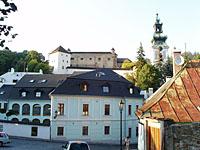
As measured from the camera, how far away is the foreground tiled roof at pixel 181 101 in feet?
54.2

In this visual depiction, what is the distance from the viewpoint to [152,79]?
256ft

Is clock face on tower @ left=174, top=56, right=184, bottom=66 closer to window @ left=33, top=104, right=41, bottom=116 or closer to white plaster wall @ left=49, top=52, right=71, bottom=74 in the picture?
window @ left=33, top=104, right=41, bottom=116

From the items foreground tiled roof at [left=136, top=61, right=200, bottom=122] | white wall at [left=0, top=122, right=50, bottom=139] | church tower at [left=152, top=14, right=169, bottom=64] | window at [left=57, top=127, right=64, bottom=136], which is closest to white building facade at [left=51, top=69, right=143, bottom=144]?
window at [left=57, top=127, right=64, bottom=136]

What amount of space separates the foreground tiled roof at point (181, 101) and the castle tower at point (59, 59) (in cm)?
10371

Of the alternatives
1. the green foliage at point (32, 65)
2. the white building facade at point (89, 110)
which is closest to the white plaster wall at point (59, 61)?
the green foliage at point (32, 65)

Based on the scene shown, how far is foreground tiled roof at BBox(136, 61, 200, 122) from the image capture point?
16.5 m

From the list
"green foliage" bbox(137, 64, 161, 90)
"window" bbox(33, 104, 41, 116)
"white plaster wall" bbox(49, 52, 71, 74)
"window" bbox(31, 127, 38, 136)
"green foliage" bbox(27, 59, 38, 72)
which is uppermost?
"white plaster wall" bbox(49, 52, 71, 74)

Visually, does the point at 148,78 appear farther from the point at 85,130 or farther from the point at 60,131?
the point at 60,131

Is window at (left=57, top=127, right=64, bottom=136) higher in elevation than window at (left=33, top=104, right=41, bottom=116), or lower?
lower

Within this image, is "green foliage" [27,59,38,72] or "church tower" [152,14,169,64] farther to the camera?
"church tower" [152,14,169,64]

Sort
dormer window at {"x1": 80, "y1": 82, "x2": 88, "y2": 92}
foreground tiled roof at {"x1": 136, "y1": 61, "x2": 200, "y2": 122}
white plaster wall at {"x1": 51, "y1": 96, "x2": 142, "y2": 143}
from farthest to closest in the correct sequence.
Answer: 1. dormer window at {"x1": 80, "y1": 82, "x2": 88, "y2": 92}
2. white plaster wall at {"x1": 51, "y1": 96, "x2": 142, "y2": 143}
3. foreground tiled roof at {"x1": 136, "y1": 61, "x2": 200, "y2": 122}

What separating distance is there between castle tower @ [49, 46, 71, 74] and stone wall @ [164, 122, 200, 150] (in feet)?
354

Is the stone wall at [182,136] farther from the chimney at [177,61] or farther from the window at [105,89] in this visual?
the window at [105,89]

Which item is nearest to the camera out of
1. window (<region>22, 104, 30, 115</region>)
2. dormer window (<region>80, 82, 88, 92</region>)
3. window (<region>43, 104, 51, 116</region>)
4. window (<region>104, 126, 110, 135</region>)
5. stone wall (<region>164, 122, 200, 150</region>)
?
stone wall (<region>164, 122, 200, 150</region>)
